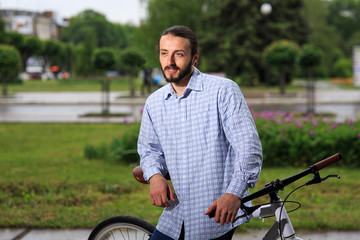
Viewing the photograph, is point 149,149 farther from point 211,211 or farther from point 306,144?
point 306,144

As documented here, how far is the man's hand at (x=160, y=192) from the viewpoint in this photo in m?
2.31

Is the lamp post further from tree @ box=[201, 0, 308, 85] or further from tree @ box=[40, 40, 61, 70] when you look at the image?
tree @ box=[40, 40, 61, 70]

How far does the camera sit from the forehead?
7.50 feet

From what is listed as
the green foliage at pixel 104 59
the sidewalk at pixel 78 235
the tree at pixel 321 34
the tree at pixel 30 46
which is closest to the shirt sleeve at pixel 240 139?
the sidewalk at pixel 78 235

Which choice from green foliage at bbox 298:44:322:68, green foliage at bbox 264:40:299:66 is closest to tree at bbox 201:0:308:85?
green foliage at bbox 264:40:299:66

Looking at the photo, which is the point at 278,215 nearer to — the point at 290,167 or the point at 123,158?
the point at 290,167

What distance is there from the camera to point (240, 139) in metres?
2.21

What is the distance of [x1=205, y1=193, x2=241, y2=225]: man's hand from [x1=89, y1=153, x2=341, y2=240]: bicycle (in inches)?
3.7

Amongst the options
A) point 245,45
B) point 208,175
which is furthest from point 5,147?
point 245,45

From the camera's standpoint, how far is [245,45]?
128 ft

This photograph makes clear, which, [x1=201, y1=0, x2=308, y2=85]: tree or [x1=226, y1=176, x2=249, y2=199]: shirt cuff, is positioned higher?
[x1=201, y1=0, x2=308, y2=85]: tree

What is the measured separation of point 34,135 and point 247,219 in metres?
10.5

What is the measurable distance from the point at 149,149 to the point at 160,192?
0.85 feet

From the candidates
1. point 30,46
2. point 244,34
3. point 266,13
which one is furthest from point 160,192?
point 30,46
